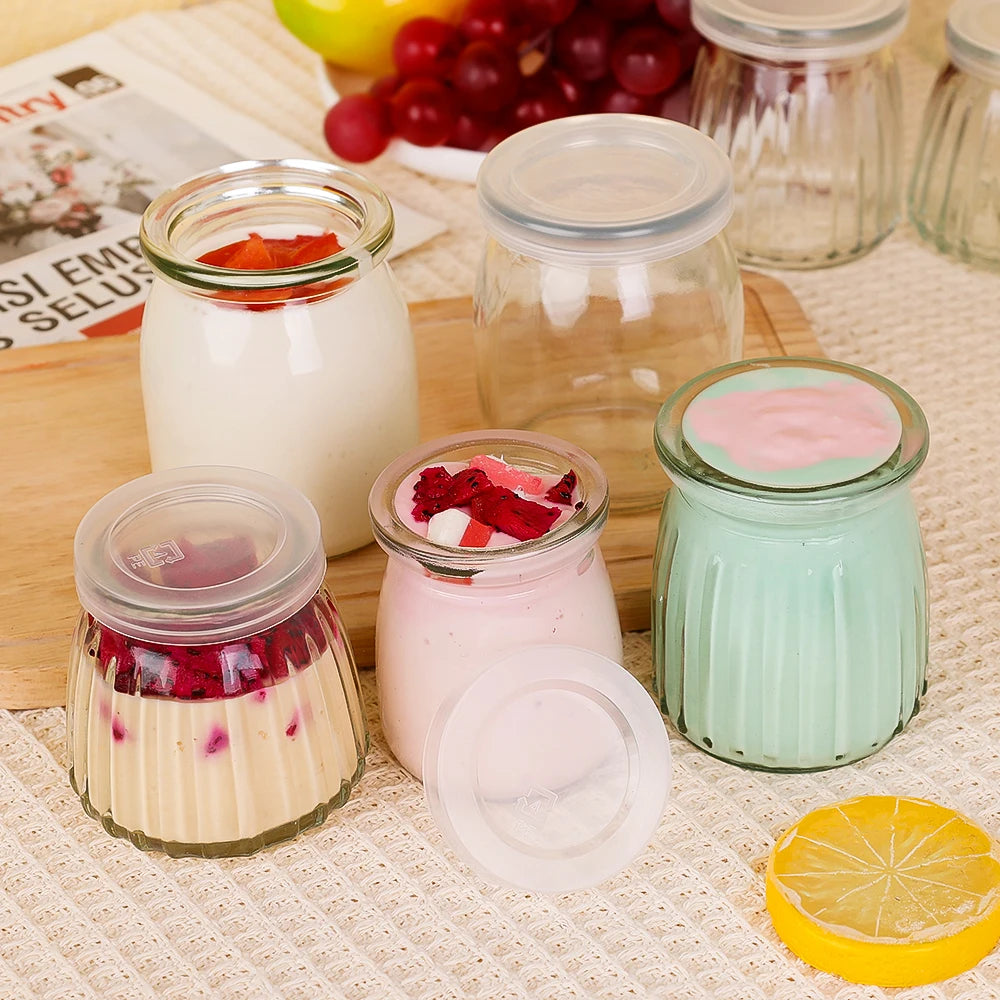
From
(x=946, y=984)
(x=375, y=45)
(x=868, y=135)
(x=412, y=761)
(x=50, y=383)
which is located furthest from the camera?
(x=375, y=45)

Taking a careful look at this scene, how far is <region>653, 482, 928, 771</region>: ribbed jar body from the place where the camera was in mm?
684

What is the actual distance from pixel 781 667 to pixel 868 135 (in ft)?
1.73

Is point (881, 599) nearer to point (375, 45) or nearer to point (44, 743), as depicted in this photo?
point (44, 743)

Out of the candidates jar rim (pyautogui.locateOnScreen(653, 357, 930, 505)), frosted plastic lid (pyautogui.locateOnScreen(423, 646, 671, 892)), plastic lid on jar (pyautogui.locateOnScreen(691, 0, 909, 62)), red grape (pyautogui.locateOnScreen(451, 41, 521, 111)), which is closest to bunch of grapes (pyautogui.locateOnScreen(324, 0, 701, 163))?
red grape (pyautogui.locateOnScreen(451, 41, 521, 111))

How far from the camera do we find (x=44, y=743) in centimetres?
77

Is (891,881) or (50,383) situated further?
(50,383)

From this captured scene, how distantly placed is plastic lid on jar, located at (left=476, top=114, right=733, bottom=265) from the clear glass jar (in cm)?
10

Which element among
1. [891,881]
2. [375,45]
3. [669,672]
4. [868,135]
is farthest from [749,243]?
[891,881]

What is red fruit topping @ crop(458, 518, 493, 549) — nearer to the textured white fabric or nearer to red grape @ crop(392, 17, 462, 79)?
the textured white fabric

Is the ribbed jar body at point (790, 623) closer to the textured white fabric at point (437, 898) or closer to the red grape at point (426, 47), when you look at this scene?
the textured white fabric at point (437, 898)

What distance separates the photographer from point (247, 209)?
83 centimetres

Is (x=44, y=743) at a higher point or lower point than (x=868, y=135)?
lower

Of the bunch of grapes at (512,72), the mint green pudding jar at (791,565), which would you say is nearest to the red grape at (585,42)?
the bunch of grapes at (512,72)

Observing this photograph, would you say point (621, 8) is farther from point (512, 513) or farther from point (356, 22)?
point (512, 513)
